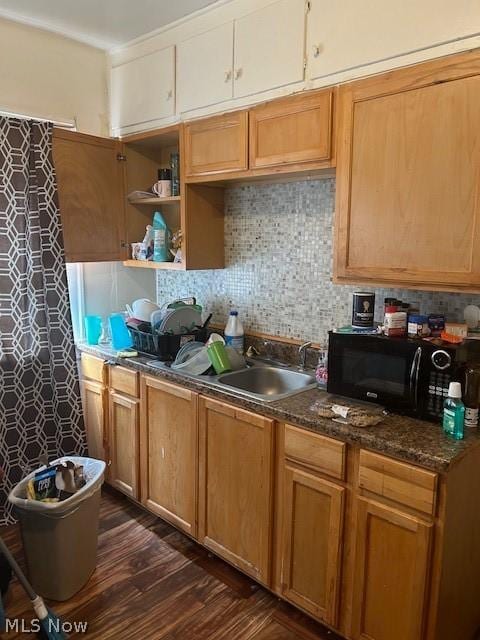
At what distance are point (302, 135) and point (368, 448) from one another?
123cm

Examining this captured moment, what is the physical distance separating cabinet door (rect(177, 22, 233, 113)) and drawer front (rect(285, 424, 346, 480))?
1535mm

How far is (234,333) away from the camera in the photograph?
2613 mm

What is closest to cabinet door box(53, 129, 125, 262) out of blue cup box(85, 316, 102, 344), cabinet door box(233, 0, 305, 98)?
blue cup box(85, 316, 102, 344)

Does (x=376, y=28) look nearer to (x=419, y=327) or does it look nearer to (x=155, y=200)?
(x=419, y=327)

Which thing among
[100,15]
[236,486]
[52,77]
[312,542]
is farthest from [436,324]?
[52,77]

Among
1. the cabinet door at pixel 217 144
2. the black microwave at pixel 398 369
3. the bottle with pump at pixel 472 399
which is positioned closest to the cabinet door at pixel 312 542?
the black microwave at pixel 398 369

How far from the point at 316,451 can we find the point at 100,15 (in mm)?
2315

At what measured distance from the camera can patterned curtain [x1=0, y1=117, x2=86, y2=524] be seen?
2420 millimetres

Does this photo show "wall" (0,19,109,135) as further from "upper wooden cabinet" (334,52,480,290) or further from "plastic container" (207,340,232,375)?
"upper wooden cabinet" (334,52,480,290)

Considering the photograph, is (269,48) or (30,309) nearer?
(269,48)

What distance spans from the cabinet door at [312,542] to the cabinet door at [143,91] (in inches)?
76.6

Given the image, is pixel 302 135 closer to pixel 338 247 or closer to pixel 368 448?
pixel 338 247

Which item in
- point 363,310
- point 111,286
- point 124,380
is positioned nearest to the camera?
point 363,310

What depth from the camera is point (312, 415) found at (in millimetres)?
1778
